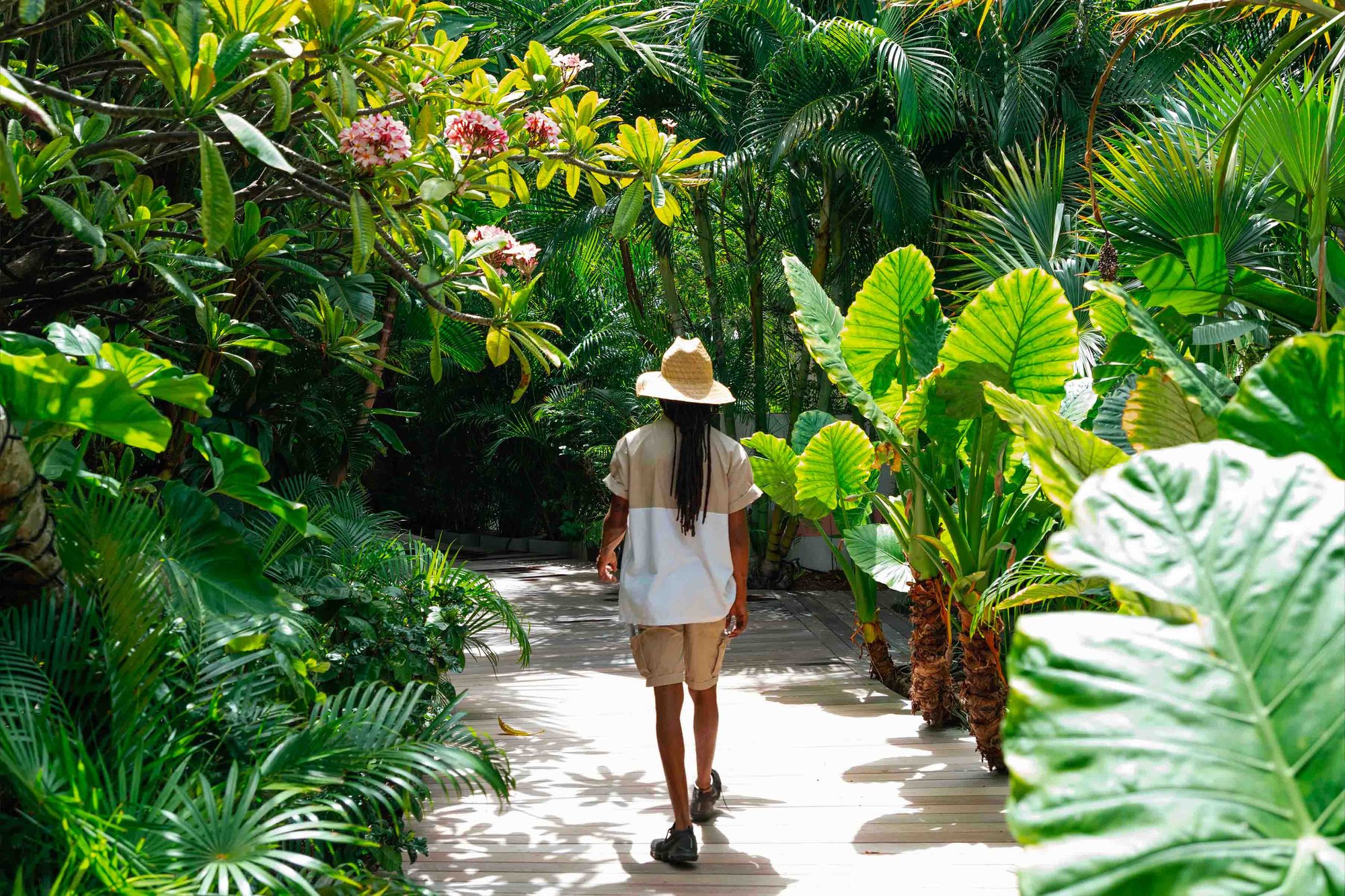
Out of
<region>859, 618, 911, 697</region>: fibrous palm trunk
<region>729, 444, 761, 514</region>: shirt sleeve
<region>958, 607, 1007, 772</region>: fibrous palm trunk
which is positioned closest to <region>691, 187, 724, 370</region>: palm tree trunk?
<region>859, 618, 911, 697</region>: fibrous palm trunk

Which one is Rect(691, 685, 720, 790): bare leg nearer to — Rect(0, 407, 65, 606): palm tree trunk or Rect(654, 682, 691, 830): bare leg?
Rect(654, 682, 691, 830): bare leg

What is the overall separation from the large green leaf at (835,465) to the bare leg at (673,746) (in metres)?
1.80

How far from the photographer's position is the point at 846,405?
38.2 ft

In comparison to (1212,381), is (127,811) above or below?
below

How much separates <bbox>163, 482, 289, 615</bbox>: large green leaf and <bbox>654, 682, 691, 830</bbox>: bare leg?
63.6 inches

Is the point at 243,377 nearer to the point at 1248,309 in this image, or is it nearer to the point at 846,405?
the point at 1248,309

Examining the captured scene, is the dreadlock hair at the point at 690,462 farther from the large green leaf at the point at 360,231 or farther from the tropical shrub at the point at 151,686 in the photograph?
the large green leaf at the point at 360,231

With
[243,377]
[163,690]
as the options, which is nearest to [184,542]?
[163,690]

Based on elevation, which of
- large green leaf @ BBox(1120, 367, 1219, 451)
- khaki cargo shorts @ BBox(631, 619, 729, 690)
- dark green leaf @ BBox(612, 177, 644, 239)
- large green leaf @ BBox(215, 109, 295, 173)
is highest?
dark green leaf @ BBox(612, 177, 644, 239)

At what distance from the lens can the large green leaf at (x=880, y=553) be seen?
217 inches

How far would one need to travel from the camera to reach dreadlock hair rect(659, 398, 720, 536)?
3.91 meters

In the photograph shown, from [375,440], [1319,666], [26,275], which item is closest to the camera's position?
[1319,666]

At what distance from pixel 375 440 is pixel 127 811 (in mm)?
4497

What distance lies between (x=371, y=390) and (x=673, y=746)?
3.33m
